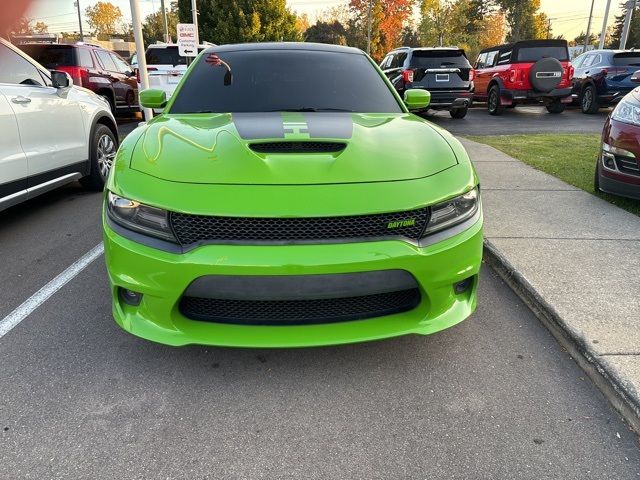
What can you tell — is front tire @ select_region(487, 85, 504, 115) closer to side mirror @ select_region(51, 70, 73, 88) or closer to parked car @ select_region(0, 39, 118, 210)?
parked car @ select_region(0, 39, 118, 210)

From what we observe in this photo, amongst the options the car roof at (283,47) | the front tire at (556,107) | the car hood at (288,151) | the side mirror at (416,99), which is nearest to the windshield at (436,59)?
the front tire at (556,107)

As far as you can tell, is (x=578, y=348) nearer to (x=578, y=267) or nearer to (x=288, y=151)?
(x=578, y=267)

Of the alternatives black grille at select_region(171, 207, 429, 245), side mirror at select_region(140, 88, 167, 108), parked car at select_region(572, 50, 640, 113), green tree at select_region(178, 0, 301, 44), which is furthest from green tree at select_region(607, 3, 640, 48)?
black grille at select_region(171, 207, 429, 245)

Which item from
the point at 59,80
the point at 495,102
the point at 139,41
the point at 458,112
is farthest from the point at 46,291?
the point at 495,102

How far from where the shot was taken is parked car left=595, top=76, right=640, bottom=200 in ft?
15.3

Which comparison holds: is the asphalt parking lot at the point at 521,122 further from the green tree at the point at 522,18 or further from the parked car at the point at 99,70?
the green tree at the point at 522,18

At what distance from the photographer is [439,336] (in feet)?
9.77

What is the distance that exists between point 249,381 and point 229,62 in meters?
2.48

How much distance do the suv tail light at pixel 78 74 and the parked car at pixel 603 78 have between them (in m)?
12.5

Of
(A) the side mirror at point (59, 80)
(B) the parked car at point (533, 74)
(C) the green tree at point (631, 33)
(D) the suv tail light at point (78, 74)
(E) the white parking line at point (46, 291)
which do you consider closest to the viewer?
(E) the white parking line at point (46, 291)

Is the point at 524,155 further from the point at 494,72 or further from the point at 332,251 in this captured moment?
the point at 494,72

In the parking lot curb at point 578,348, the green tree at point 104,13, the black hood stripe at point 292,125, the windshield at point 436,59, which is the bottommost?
the parking lot curb at point 578,348

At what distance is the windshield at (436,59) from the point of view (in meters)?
12.6

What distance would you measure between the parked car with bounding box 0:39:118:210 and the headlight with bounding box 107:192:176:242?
6.78 feet
